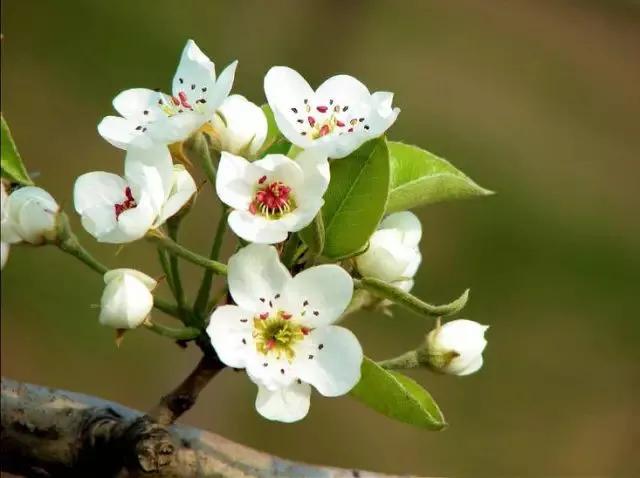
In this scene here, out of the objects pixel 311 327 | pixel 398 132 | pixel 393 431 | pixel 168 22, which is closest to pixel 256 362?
pixel 311 327

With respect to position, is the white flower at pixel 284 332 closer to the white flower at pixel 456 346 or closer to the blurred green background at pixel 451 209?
the white flower at pixel 456 346

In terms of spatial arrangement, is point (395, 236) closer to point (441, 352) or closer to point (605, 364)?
point (441, 352)

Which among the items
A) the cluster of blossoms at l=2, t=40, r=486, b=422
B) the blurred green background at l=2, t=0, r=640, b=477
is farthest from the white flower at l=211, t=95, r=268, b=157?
the blurred green background at l=2, t=0, r=640, b=477

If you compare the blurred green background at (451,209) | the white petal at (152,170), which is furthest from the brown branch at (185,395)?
the blurred green background at (451,209)

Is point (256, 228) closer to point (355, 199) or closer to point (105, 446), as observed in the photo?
point (355, 199)

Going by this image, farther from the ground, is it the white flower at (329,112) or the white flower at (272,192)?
the white flower at (329,112)
